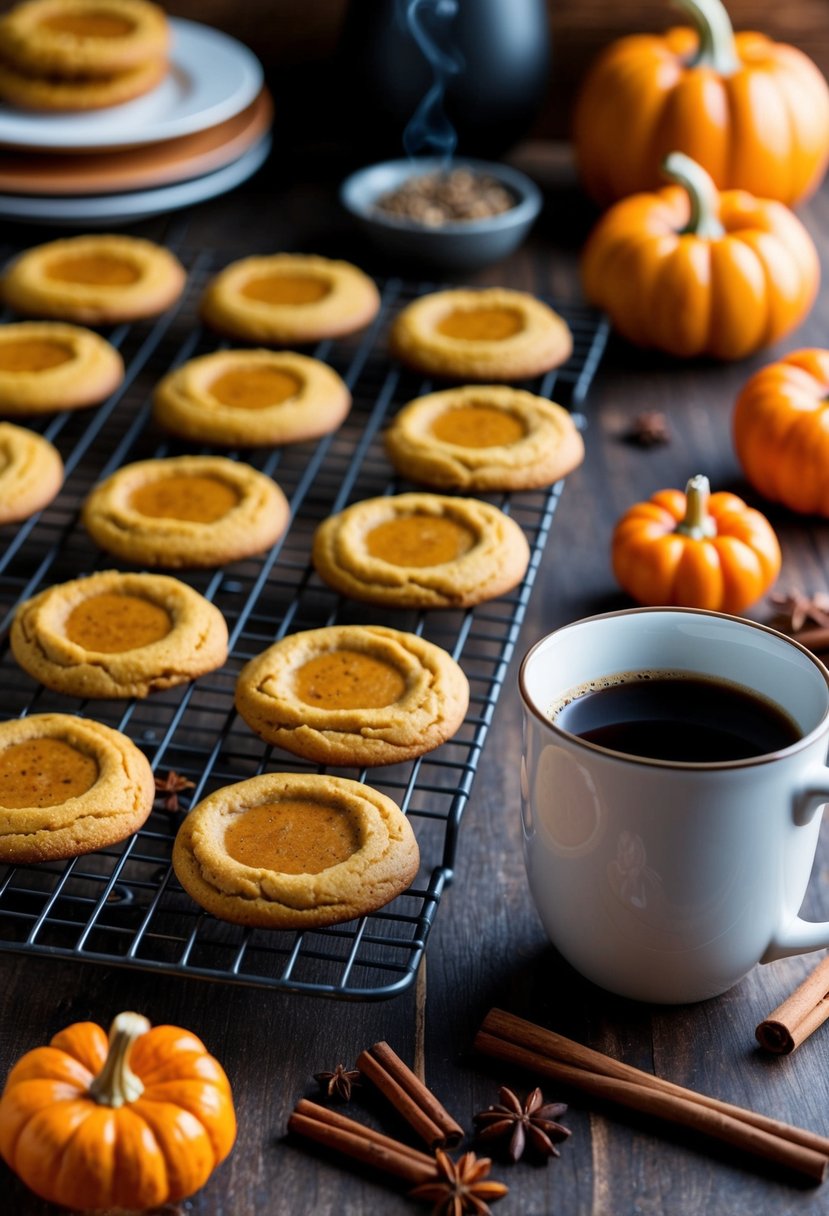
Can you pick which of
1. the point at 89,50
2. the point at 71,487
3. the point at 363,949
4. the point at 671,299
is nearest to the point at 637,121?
the point at 671,299

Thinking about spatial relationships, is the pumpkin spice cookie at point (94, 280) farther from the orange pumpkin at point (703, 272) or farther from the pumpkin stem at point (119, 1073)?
the pumpkin stem at point (119, 1073)

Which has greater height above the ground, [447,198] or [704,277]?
[704,277]

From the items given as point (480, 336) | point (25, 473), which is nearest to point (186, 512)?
point (25, 473)

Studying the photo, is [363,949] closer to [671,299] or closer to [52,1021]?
[52,1021]

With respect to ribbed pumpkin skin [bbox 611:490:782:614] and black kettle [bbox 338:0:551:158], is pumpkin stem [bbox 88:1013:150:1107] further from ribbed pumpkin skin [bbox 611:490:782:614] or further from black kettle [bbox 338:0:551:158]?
black kettle [bbox 338:0:551:158]

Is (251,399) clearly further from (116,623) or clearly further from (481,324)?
(116,623)

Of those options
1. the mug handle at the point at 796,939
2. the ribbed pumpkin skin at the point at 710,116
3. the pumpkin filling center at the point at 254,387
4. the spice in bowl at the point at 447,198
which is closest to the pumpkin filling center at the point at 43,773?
the mug handle at the point at 796,939
